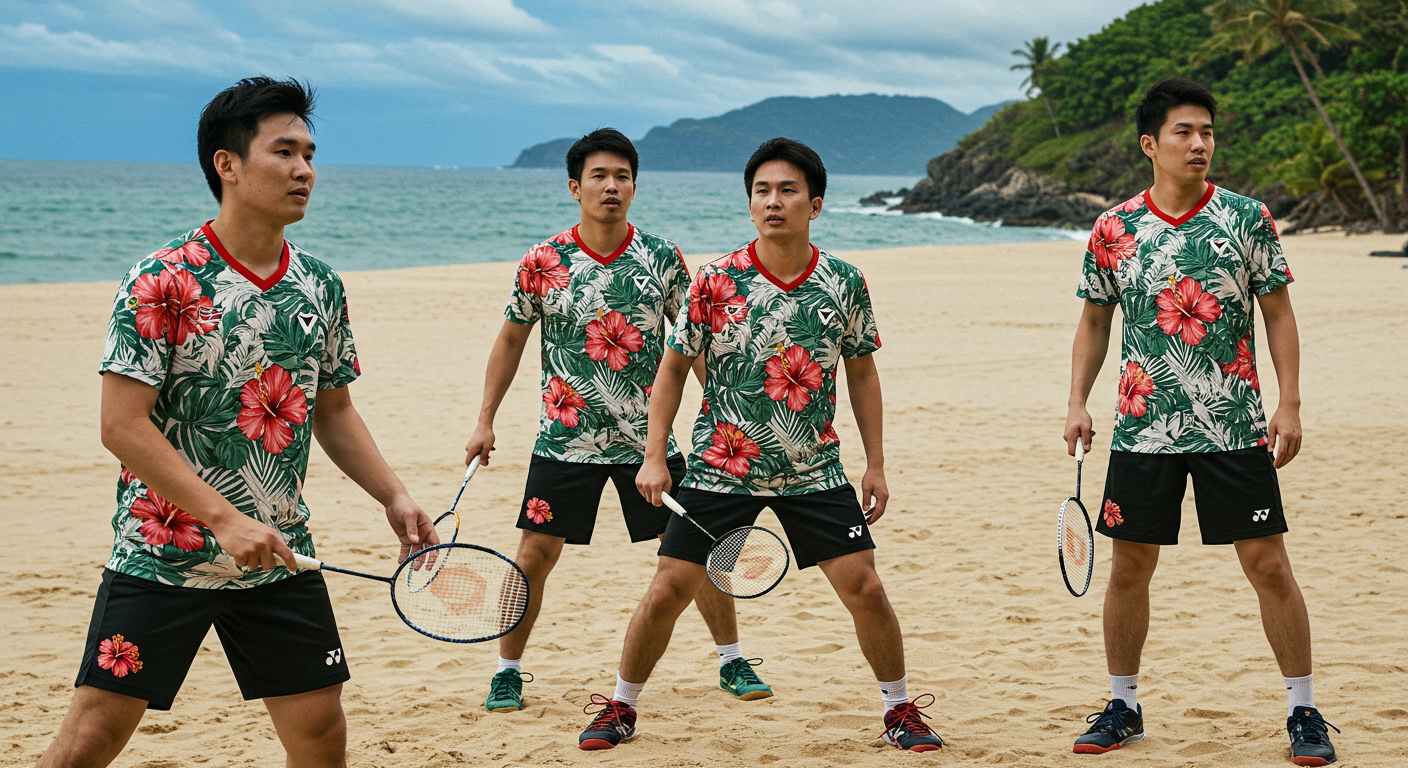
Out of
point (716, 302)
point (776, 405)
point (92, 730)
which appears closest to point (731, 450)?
point (776, 405)

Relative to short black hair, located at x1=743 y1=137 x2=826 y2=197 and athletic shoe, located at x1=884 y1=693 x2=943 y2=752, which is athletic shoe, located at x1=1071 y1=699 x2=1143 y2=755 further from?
short black hair, located at x1=743 y1=137 x2=826 y2=197

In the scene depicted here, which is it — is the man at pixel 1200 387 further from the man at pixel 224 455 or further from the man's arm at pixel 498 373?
the man at pixel 224 455

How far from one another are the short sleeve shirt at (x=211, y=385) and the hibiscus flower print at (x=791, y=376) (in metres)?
1.82

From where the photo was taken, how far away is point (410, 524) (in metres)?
3.44

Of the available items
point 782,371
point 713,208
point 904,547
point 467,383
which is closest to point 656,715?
point 782,371

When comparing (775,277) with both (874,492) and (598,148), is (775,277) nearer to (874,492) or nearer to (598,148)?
(874,492)

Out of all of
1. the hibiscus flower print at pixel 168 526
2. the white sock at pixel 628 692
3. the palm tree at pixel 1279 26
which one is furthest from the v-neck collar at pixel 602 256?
the palm tree at pixel 1279 26

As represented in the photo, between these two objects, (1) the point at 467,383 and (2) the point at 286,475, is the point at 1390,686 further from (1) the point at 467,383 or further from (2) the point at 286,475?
(1) the point at 467,383

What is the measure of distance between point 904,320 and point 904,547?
12.6m

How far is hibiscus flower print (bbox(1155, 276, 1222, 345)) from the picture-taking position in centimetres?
443

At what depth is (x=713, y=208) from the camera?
9338cm

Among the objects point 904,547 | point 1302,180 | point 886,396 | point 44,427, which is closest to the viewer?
point 904,547

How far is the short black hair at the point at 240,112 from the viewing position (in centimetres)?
315

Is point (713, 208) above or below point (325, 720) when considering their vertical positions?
above
